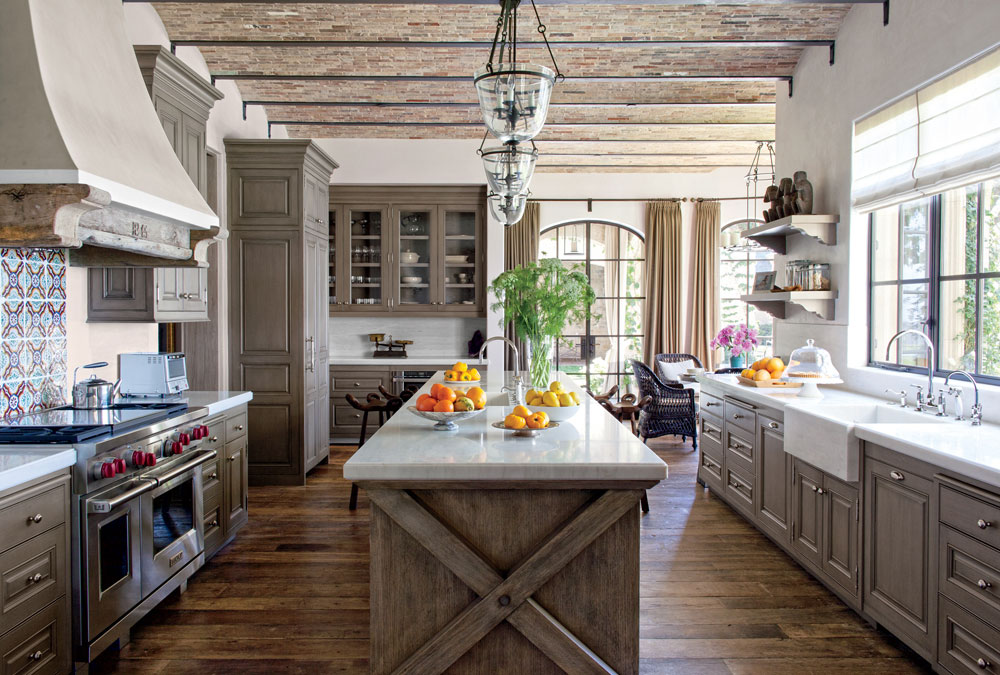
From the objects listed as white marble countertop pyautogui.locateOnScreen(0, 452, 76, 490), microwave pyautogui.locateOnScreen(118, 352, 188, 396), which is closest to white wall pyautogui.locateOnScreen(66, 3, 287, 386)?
microwave pyautogui.locateOnScreen(118, 352, 188, 396)

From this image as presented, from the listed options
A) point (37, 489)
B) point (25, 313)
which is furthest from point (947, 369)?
point (25, 313)

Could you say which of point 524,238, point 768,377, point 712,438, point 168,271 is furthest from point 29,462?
point 524,238

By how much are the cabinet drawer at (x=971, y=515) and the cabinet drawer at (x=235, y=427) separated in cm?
364

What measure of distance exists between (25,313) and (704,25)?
15.7ft

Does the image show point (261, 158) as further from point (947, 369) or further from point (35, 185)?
point (947, 369)

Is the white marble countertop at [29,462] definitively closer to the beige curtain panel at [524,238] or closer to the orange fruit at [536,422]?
the orange fruit at [536,422]

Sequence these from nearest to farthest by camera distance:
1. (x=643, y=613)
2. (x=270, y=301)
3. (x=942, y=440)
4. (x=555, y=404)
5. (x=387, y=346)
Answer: (x=942, y=440) → (x=555, y=404) → (x=643, y=613) → (x=270, y=301) → (x=387, y=346)

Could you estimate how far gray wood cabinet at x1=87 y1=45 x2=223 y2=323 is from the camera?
3768 millimetres

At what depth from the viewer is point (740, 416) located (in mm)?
4598

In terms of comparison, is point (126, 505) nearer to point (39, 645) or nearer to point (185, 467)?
point (185, 467)

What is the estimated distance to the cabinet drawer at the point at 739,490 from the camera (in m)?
4.44

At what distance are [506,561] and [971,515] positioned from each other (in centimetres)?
165

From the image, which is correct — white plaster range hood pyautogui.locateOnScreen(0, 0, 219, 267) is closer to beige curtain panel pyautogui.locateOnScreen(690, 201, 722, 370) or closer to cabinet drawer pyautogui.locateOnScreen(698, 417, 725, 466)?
cabinet drawer pyautogui.locateOnScreen(698, 417, 725, 466)

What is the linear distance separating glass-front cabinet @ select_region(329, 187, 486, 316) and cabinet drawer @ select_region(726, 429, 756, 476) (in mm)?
3498
